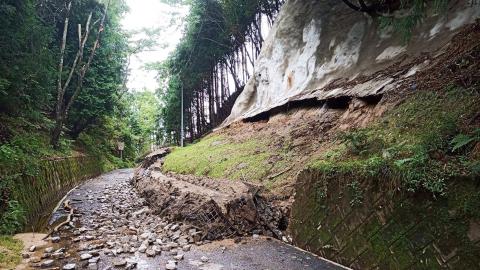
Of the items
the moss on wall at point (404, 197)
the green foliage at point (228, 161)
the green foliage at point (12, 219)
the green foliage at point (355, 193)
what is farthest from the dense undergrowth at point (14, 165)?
the green foliage at point (355, 193)

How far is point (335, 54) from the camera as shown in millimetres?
10391

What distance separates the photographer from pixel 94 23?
16938mm

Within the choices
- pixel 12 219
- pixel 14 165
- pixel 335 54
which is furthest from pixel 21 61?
pixel 335 54

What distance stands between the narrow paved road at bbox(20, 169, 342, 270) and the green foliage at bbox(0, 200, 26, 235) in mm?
692

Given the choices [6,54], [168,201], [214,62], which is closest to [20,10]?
[6,54]

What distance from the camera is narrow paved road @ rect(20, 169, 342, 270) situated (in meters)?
4.25

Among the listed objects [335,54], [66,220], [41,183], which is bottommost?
[66,220]

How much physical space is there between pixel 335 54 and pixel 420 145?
7.08 meters

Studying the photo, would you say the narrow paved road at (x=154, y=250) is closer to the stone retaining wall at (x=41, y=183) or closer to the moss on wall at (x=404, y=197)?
the moss on wall at (x=404, y=197)

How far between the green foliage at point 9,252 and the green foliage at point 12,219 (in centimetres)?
23

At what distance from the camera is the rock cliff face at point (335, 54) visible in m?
7.05

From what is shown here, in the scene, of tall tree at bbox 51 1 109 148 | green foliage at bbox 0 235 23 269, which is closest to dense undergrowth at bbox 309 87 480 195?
green foliage at bbox 0 235 23 269

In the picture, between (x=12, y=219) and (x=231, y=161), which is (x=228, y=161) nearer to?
(x=231, y=161)

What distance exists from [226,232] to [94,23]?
614 inches
